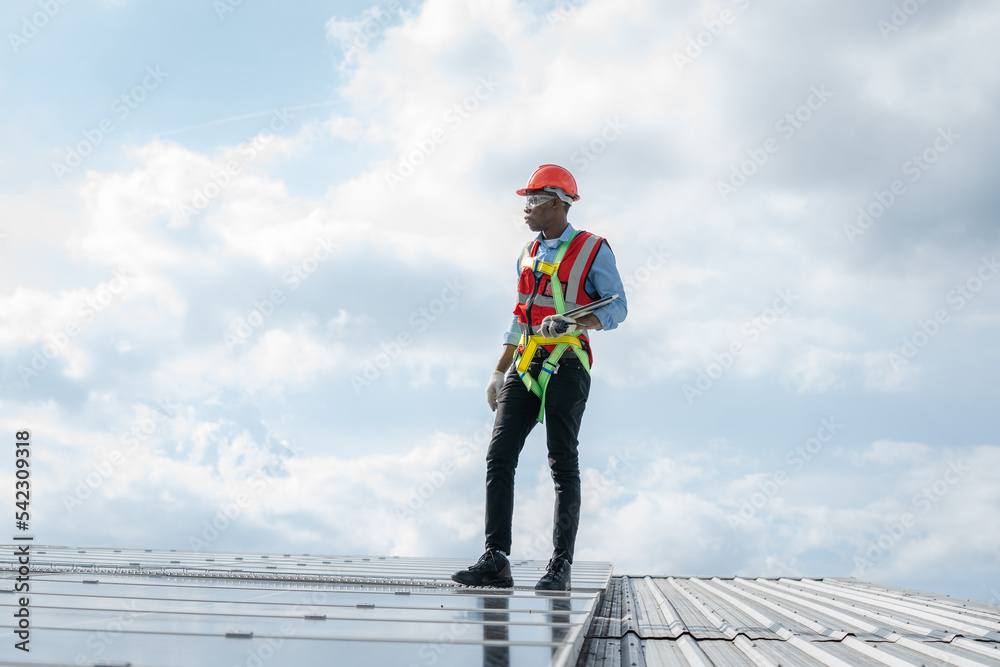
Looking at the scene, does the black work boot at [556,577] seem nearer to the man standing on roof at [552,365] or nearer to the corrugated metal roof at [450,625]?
the man standing on roof at [552,365]

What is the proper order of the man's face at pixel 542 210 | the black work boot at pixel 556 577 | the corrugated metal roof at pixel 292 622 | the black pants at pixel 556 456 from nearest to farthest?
the corrugated metal roof at pixel 292 622, the black work boot at pixel 556 577, the black pants at pixel 556 456, the man's face at pixel 542 210

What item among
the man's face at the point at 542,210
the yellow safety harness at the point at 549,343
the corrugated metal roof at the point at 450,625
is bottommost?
the corrugated metal roof at the point at 450,625

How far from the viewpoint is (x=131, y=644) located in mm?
2482

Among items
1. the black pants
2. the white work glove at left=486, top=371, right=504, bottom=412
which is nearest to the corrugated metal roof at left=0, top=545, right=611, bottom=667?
the black pants

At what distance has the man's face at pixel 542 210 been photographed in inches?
191

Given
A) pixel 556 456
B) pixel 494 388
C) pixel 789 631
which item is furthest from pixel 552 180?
pixel 789 631

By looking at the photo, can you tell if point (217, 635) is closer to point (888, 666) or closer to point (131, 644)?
point (131, 644)

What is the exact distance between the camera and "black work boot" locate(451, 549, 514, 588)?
4566mm

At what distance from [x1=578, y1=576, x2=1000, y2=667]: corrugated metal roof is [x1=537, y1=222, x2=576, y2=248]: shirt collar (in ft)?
7.00

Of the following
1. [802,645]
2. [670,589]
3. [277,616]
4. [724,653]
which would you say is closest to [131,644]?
[277,616]

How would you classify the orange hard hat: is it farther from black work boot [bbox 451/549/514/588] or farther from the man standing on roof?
black work boot [bbox 451/549/514/588]

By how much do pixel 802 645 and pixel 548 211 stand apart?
2.77 meters

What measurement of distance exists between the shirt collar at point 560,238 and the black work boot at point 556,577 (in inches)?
73.2

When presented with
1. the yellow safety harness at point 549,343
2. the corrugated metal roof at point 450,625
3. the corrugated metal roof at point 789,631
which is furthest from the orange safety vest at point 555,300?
the corrugated metal roof at point 789,631
